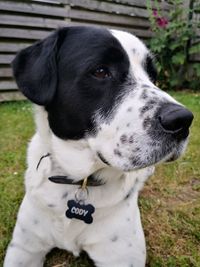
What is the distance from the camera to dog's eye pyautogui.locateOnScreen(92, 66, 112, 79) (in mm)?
1725

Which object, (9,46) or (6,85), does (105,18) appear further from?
(6,85)

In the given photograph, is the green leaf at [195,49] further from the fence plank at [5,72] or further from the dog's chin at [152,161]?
the dog's chin at [152,161]

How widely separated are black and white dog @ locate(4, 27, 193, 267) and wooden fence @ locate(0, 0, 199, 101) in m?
3.44

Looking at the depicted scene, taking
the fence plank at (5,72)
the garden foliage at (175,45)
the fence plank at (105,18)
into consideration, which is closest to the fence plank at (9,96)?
the fence plank at (5,72)

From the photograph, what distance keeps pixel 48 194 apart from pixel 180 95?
444 centimetres

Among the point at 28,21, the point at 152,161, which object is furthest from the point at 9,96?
the point at 152,161

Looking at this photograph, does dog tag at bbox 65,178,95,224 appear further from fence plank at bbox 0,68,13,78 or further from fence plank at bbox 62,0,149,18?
fence plank at bbox 62,0,149,18

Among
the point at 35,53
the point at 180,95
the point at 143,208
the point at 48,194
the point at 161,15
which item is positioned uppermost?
the point at 35,53

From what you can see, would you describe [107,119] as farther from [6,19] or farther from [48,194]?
[6,19]

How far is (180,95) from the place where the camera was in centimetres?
605

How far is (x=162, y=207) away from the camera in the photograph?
102 inches

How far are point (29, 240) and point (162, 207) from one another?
3.13 ft

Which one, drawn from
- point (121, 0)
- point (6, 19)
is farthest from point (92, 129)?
point (121, 0)

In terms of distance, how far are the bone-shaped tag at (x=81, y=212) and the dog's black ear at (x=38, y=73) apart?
50 cm
